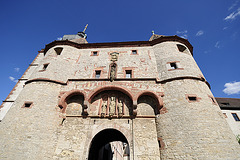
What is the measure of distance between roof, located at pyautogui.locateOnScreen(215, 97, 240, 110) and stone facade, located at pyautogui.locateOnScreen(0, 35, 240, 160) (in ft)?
40.9

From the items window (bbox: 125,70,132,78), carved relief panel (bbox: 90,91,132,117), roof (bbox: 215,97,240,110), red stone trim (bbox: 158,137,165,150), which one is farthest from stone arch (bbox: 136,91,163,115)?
roof (bbox: 215,97,240,110)

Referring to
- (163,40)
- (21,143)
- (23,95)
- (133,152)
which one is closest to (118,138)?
(133,152)

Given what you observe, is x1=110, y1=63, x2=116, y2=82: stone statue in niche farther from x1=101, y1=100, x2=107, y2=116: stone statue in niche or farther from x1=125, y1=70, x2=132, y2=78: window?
x1=101, y1=100, x2=107, y2=116: stone statue in niche

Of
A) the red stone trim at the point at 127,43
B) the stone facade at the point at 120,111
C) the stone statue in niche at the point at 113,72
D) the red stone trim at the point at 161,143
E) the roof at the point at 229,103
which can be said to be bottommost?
the red stone trim at the point at 161,143

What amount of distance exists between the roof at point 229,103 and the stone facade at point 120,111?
1245 centimetres

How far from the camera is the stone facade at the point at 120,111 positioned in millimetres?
7512

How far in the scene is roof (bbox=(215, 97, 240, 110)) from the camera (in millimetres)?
18781

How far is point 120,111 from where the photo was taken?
31.2ft

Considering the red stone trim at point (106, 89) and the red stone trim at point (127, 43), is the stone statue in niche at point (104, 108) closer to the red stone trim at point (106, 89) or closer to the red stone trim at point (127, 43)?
the red stone trim at point (106, 89)

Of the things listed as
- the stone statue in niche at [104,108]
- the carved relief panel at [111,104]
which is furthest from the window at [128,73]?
the stone statue in niche at [104,108]

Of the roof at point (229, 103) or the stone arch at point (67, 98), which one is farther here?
the roof at point (229, 103)

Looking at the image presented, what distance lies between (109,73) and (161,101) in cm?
491

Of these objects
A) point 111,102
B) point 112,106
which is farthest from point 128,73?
point 112,106

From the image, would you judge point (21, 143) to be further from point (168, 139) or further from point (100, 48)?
point (100, 48)
